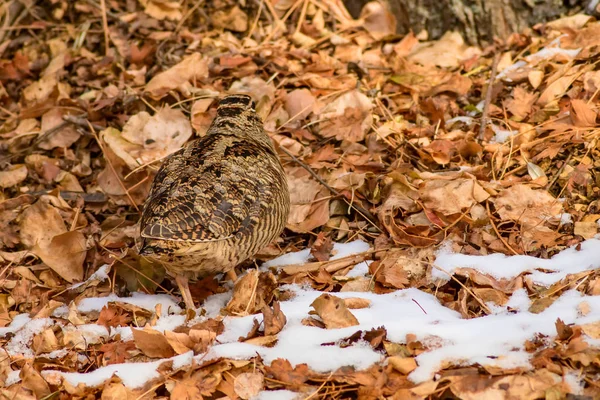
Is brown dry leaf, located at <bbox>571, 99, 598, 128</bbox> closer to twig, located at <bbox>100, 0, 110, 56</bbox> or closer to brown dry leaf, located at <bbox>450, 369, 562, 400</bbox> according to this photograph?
brown dry leaf, located at <bbox>450, 369, 562, 400</bbox>

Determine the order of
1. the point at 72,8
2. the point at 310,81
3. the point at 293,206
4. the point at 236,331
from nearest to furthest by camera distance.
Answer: the point at 236,331 < the point at 293,206 < the point at 310,81 < the point at 72,8

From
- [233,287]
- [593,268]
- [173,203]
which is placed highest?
[173,203]

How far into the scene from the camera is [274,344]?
3582 mm

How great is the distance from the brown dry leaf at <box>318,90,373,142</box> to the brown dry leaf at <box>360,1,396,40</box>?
1.07 m

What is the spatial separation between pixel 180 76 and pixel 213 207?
7.33 feet

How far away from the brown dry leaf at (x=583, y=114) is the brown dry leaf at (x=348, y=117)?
1420 millimetres

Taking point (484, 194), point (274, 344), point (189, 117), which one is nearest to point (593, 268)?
point (484, 194)

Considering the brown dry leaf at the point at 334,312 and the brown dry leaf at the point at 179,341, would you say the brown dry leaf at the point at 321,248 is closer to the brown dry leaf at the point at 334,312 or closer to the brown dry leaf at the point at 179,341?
the brown dry leaf at the point at 334,312

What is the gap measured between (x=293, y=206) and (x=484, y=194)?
4.21 feet

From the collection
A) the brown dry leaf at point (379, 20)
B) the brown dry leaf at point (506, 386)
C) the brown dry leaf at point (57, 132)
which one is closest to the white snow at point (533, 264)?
the brown dry leaf at point (506, 386)

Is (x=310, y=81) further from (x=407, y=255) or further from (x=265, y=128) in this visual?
(x=407, y=255)

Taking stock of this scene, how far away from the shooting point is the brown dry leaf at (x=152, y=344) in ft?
12.0

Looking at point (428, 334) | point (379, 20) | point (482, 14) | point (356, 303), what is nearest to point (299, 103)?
point (379, 20)

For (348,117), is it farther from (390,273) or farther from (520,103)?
(390,273)
